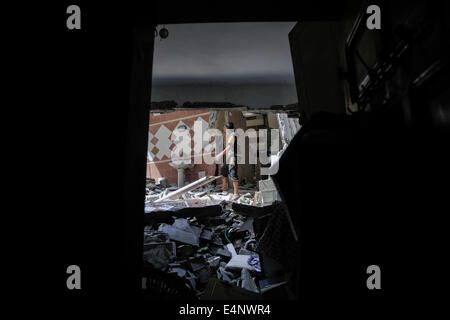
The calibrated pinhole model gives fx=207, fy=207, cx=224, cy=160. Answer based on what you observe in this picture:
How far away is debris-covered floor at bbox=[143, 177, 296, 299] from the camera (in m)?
1.66

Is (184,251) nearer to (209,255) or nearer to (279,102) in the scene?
(209,255)

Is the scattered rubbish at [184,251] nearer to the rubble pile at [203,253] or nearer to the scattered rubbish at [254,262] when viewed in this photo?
the rubble pile at [203,253]

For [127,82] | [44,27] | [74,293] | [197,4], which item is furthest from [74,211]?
[197,4]

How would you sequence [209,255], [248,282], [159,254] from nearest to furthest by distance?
[248,282], [159,254], [209,255]

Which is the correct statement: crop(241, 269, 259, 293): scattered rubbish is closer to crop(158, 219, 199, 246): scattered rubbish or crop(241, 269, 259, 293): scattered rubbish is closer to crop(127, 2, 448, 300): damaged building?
crop(127, 2, 448, 300): damaged building

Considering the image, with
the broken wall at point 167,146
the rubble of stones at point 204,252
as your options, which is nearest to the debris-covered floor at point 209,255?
the rubble of stones at point 204,252

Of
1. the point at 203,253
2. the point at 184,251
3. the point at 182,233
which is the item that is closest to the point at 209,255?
the point at 203,253

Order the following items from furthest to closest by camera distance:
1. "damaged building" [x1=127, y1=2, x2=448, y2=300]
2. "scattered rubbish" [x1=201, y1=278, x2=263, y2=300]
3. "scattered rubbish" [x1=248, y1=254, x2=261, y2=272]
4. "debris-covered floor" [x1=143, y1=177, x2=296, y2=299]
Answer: "scattered rubbish" [x1=248, y1=254, x2=261, y2=272]
"debris-covered floor" [x1=143, y1=177, x2=296, y2=299]
"scattered rubbish" [x1=201, y1=278, x2=263, y2=300]
"damaged building" [x1=127, y1=2, x2=448, y2=300]

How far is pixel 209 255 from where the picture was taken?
10.7 ft

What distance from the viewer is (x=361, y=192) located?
0.87 metres

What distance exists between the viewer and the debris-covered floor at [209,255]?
1.66 m

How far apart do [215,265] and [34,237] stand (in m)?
2.36

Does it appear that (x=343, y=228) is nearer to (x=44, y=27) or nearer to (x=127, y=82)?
(x=127, y=82)

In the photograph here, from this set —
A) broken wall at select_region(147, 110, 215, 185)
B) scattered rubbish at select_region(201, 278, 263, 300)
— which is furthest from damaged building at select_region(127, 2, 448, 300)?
broken wall at select_region(147, 110, 215, 185)
